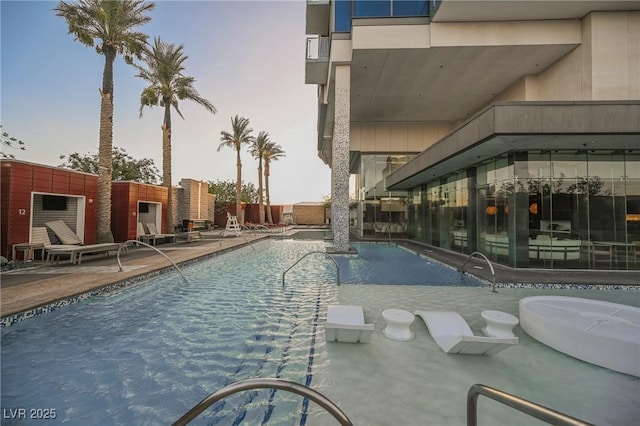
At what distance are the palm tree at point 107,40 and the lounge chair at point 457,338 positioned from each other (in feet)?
38.3

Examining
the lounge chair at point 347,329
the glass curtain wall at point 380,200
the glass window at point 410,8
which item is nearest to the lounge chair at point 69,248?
the lounge chair at point 347,329

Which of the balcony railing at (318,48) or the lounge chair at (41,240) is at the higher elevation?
the balcony railing at (318,48)

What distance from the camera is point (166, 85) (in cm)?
1440

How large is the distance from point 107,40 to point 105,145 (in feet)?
12.7

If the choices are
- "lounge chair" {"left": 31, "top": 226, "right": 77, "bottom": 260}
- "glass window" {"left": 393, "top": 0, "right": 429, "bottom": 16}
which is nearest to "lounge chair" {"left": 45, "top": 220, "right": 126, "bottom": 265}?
"lounge chair" {"left": 31, "top": 226, "right": 77, "bottom": 260}

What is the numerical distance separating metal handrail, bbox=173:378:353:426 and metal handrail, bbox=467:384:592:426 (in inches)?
27.3

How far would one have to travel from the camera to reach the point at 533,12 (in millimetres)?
9992

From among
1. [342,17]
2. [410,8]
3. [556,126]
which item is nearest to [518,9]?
[410,8]

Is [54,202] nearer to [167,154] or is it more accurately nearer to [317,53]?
[167,154]

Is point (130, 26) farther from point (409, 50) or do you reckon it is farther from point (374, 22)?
point (409, 50)

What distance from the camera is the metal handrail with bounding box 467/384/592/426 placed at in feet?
3.30

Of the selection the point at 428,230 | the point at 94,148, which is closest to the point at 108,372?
the point at 428,230

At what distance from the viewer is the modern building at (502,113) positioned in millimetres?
7312

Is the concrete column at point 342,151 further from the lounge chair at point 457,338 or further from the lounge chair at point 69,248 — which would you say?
the lounge chair at point 69,248
